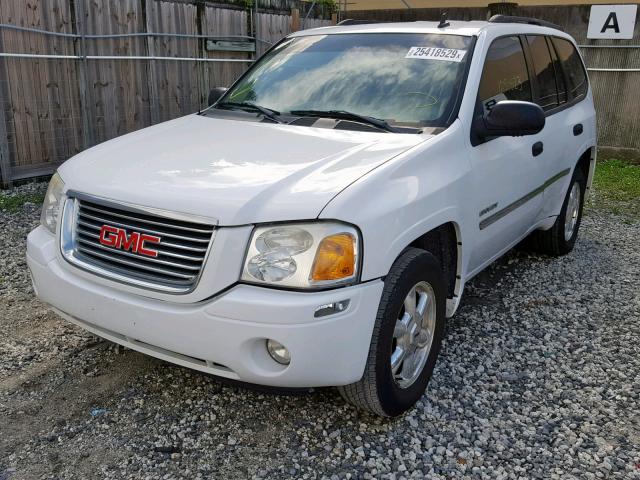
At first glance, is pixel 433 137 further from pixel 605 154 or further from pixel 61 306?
pixel 605 154

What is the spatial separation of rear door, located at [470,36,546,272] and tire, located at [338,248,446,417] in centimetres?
63

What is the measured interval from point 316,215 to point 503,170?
172 cm

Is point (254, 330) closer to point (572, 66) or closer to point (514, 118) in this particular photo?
point (514, 118)

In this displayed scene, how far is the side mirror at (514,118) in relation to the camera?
3.37m

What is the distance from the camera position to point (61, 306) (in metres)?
2.98

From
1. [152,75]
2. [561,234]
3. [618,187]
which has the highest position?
[152,75]

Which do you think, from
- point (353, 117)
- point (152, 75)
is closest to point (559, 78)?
point (353, 117)

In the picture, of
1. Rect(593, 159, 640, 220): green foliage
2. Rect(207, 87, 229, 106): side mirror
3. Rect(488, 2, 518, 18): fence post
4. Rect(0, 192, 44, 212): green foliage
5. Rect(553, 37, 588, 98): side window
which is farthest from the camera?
Rect(488, 2, 518, 18): fence post

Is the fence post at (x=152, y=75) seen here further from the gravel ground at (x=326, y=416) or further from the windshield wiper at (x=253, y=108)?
the gravel ground at (x=326, y=416)

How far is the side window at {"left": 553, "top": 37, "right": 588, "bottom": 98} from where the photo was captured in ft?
16.9

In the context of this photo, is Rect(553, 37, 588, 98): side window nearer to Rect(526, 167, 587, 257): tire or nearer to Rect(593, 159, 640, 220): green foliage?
Rect(526, 167, 587, 257): tire

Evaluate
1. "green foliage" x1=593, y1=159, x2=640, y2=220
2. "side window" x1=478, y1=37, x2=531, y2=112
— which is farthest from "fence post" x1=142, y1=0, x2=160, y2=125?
"green foliage" x1=593, y1=159, x2=640, y2=220

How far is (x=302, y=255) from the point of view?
8.23ft

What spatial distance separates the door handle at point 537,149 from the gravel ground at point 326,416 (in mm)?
1140
